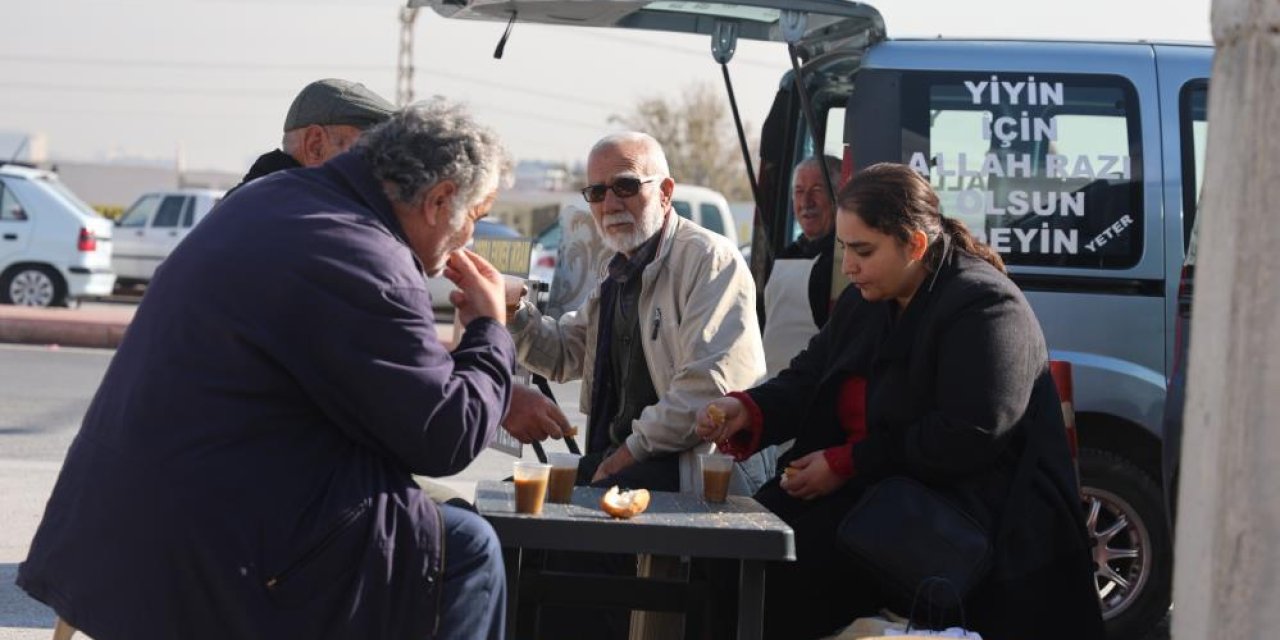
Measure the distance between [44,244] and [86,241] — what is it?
47cm

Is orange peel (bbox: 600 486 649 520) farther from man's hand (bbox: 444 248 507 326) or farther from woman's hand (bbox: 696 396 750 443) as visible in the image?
woman's hand (bbox: 696 396 750 443)

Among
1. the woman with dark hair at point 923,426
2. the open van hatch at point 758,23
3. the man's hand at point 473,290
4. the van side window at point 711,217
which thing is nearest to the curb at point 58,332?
the van side window at point 711,217

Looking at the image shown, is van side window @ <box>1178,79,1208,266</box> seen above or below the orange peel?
above

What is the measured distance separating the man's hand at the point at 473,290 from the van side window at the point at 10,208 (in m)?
16.5

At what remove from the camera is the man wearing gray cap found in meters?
5.02

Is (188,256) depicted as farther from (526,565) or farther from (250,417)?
(526,565)

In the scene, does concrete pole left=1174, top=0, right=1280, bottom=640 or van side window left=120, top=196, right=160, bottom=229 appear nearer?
concrete pole left=1174, top=0, right=1280, bottom=640

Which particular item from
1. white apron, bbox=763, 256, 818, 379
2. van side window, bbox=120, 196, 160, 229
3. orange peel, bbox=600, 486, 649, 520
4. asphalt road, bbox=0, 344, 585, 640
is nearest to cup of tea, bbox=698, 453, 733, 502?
orange peel, bbox=600, 486, 649, 520

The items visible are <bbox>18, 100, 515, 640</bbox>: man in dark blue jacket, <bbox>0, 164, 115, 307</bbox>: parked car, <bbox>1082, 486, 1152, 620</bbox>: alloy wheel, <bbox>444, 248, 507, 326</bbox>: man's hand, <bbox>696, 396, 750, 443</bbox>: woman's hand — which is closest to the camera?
<bbox>18, 100, 515, 640</bbox>: man in dark blue jacket

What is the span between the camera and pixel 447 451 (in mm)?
3139

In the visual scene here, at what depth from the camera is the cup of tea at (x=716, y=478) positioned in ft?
13.1

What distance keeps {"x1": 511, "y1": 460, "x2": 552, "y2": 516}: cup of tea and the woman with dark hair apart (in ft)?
2.65

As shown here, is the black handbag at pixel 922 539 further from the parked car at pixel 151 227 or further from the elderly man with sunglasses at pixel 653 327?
the parked car at pixel 151 227

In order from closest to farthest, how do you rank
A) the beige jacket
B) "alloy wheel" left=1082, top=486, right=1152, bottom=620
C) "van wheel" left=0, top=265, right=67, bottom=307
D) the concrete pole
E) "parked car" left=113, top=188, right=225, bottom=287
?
the concrete pole < the beige jacket < "alloy wheel" left=1082, top=486, right=1152, bottom=620 < "van wheel" left=0, top=265, right=67, bottom=307 < "parked car" left=113, top=188, right=225, bottom=287
